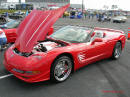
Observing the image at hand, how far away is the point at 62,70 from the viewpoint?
3.61 meters

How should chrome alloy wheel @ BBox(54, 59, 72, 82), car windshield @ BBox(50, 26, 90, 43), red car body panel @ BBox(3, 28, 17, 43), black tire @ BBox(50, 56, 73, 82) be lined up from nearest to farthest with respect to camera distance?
black tire @ BBox(50, 56, 73, 82) → chrome alloy wheel @ BBox(54, 59, 72, 82) → car windshield @ BBox(50, 26, 90, 43) → red car body panel @ BBox(3, 28, 17, 43)

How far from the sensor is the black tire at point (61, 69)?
3.35 metres

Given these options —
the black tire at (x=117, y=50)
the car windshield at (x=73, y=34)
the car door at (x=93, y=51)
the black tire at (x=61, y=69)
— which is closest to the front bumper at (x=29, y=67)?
the black tire at (x=61, y=69)

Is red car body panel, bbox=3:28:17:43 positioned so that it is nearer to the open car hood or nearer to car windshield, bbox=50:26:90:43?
car windshield, bbox=50:26:90:43

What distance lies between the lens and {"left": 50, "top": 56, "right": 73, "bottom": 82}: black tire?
3.35 meters

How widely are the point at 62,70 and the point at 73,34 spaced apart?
4.43 ft

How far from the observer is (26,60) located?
3.18 meters

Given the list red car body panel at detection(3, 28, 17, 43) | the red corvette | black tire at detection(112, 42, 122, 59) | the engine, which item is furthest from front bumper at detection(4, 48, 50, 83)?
red car body panel at detection(3, 28, 17, 43)

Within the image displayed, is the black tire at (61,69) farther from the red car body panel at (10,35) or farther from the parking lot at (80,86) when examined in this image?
the red car body panel at (10,35)

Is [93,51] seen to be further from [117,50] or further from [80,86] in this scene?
[117,50]

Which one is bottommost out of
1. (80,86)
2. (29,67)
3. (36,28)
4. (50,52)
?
(80,86)

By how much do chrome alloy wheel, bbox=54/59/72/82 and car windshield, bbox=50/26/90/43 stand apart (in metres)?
0.79

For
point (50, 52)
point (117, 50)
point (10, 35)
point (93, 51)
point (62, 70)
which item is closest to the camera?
point (50, 52)

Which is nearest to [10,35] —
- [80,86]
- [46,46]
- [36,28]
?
[46,46]
